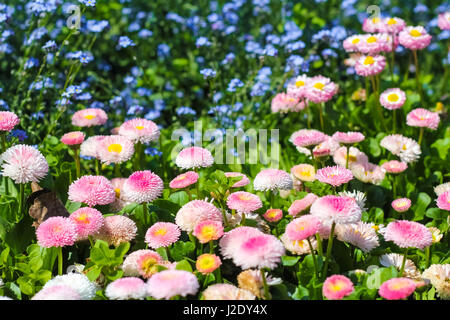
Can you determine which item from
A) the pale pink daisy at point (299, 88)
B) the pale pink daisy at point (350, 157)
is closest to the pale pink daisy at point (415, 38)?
the pale pink daisy at point (299, 88)

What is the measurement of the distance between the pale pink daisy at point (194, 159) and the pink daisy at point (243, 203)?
0.22 metres

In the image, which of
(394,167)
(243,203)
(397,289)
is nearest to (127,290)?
(243,203)

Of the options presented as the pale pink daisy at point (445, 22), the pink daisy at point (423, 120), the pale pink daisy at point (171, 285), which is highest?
the pale pink daisy at point (445, 22)

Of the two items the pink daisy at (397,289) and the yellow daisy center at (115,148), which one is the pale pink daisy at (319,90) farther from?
the pink daisy at (397,289)

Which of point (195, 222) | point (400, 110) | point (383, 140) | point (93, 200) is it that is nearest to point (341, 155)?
point (383, 140)

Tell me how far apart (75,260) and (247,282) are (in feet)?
2.08

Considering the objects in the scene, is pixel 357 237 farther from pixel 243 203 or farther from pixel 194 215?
pixel 194 215

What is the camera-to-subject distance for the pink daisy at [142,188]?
194 cm

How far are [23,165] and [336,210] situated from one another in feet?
3.33

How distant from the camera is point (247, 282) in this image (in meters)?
1.71

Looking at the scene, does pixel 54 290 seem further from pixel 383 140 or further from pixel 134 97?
pixel 134 97

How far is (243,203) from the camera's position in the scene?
188cm
